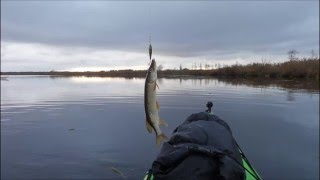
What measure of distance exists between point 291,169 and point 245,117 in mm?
8303

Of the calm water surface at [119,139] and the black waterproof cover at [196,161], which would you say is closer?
the black waterproof cover at [196,161]

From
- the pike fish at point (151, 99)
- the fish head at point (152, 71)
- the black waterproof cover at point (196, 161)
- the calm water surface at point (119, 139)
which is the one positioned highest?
the fish head at point (152, 71)

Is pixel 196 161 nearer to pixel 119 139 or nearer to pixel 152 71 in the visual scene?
pixel 152 71

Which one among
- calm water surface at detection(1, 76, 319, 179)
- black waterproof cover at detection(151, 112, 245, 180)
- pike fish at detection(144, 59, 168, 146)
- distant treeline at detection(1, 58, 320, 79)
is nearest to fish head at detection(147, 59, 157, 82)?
pike fish at detection(144, 59, 168, 146)

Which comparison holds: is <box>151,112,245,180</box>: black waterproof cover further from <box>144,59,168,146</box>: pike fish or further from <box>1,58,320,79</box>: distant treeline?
<box>1,58,320,79</box>: distant treeline

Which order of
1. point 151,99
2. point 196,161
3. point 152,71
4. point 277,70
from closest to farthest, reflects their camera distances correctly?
point 152,71 < point 151,99 < point 196,161 < point 277,70

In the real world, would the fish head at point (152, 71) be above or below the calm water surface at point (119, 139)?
above

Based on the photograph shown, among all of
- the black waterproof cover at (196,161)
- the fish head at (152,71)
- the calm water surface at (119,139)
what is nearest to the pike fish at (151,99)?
the fish head at (152,71)

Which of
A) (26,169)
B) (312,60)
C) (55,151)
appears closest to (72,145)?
(55,151)

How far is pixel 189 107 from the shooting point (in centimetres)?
2205

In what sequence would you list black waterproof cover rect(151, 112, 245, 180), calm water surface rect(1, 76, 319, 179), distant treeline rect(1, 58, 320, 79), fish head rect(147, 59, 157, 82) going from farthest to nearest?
distant treeline rect(1, 58, 320, 79) → calm water surface rect(1, 76, 319, 179) → black waterproof cover rect(151, 112, 245, 180) → fish head rect(147, 59, 157, 82)

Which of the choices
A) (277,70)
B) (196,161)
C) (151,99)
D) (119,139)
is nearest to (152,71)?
(151,99)

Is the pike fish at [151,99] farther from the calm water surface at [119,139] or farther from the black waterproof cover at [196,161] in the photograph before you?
the calm water surface at [119,139]

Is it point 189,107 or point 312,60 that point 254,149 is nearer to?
point 189,107
